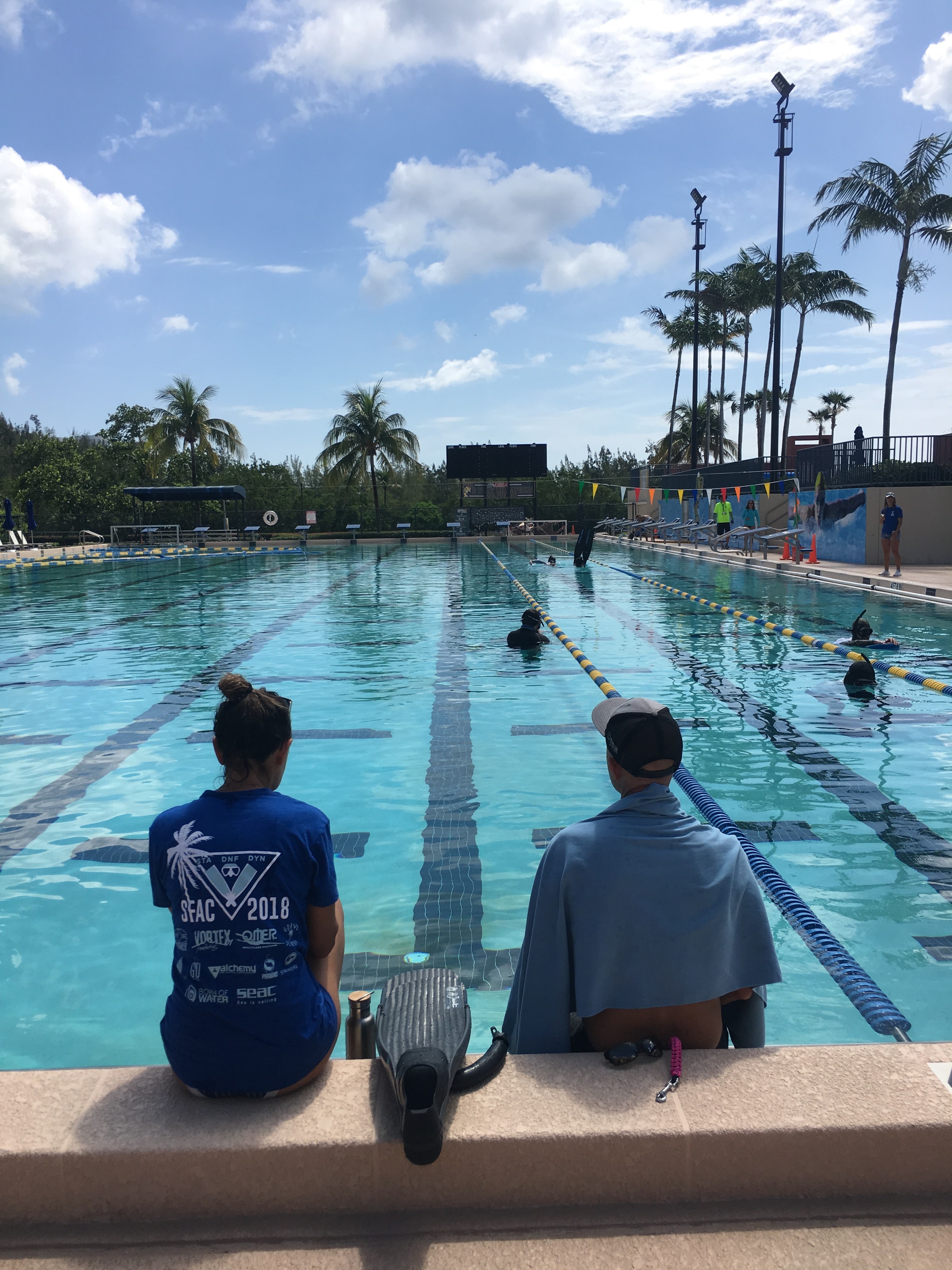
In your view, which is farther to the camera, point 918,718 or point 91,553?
point 91,553

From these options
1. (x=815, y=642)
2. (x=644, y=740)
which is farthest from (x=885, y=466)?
(x=644, y=740)

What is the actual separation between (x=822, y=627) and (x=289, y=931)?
38.3 feet

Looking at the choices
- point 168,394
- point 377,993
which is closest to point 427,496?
point 168,394

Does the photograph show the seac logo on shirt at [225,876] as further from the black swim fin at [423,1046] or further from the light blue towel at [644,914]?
the light blue towel at [644,914]

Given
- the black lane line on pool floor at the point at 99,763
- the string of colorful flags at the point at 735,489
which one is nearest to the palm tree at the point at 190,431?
the string of colorful flags at the point at 735,489

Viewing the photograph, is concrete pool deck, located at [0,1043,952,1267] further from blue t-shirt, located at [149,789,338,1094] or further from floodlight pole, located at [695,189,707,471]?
floodlight pole, located at [695,189,707,471]

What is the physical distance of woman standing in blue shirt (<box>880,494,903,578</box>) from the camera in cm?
1633

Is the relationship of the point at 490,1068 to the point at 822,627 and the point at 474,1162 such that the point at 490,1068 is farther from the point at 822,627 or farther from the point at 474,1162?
the point at 822,627

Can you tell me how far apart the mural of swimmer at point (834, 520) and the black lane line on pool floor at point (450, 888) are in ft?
50.9

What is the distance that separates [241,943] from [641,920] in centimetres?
95

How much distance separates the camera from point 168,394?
43094 mm

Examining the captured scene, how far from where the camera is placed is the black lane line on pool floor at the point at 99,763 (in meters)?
5.82

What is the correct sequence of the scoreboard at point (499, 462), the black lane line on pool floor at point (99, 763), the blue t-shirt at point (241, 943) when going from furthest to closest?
the scoreboard at point (499, 462) → the black lane line on pool floor at point (99, 763) → the blue t-shirt at point (241, 943)

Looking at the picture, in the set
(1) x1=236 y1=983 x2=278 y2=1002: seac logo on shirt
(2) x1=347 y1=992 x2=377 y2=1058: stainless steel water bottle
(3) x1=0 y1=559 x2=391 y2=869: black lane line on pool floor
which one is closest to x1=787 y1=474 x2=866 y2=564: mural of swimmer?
(3) x1=0 y1=559 x2=391 y2=869: black lane line on pool floor
